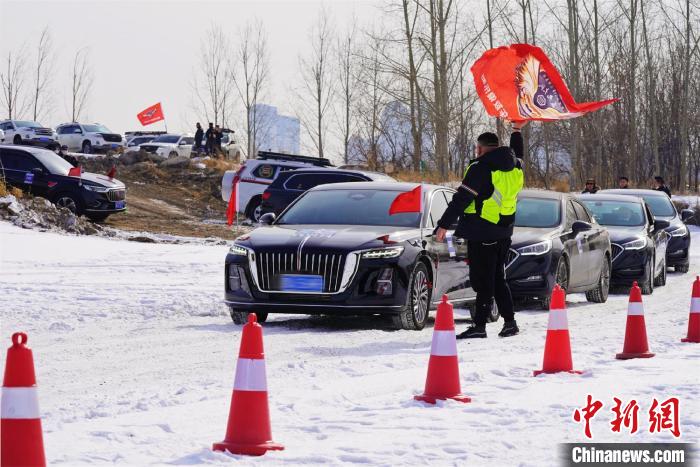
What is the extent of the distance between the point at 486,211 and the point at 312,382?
3587 mm

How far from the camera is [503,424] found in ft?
22.6

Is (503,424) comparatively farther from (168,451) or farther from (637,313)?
(637,313)

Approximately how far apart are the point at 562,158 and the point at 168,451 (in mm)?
89516

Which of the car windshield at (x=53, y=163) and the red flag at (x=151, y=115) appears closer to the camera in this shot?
the car windshield at (x=53, y=163)

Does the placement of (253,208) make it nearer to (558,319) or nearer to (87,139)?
(558,319)

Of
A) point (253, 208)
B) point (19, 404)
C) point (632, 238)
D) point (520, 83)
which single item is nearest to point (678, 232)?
point (632, 238)

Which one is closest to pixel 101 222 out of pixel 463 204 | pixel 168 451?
pixel 463 204

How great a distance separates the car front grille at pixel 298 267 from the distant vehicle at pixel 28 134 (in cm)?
4513

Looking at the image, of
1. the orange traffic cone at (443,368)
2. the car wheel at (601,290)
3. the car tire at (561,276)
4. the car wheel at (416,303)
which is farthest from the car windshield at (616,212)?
the orange traffic cone at (443,368)

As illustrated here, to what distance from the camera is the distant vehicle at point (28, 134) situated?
187ft

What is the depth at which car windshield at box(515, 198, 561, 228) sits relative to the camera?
16.2 m

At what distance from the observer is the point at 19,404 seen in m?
5.12

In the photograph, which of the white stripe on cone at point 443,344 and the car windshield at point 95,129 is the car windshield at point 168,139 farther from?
the white stripe on cone at point 443,344

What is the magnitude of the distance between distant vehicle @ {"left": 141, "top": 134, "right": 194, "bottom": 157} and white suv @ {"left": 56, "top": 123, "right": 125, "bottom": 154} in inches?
147
